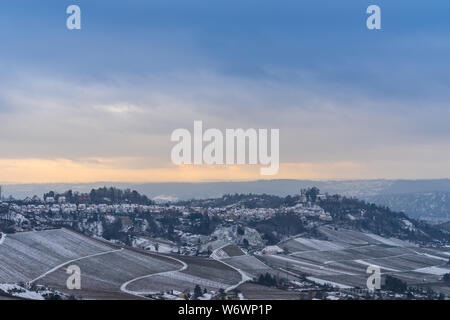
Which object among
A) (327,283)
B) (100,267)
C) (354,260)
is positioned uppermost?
(100,267)

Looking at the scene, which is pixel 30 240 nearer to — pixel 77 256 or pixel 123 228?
pixel 77 256

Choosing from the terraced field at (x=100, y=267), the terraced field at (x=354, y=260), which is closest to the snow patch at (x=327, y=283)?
the terraced field at (x=354, y=260)

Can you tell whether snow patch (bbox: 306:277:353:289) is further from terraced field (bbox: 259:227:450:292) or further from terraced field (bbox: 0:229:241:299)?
terraced field (bbox: 0:229:241:299)

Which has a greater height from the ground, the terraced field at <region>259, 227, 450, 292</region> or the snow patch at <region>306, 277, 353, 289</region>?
the snow patch at <region>306, 277, 353, 289</region>

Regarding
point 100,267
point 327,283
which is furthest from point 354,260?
point 100,267

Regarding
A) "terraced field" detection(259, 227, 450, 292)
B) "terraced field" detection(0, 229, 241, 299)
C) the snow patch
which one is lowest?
"terraced field" detection(259, 227, 450, 292)

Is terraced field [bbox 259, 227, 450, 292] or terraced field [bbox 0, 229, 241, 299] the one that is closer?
terraced field [bbox 0, 229, 241, 299]

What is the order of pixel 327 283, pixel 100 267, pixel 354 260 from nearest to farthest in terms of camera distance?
pixel 327 283 → pixel 100 267 → pixel 354 260

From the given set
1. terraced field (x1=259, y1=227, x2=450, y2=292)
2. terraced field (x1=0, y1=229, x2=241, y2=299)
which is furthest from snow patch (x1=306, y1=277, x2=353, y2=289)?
terraced field (x1=0, y1=229, x2=241, y2=299)

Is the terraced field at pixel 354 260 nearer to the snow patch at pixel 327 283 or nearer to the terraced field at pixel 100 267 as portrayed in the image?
the snow patch at pixel 327 283

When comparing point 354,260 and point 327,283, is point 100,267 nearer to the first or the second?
point 327,283
